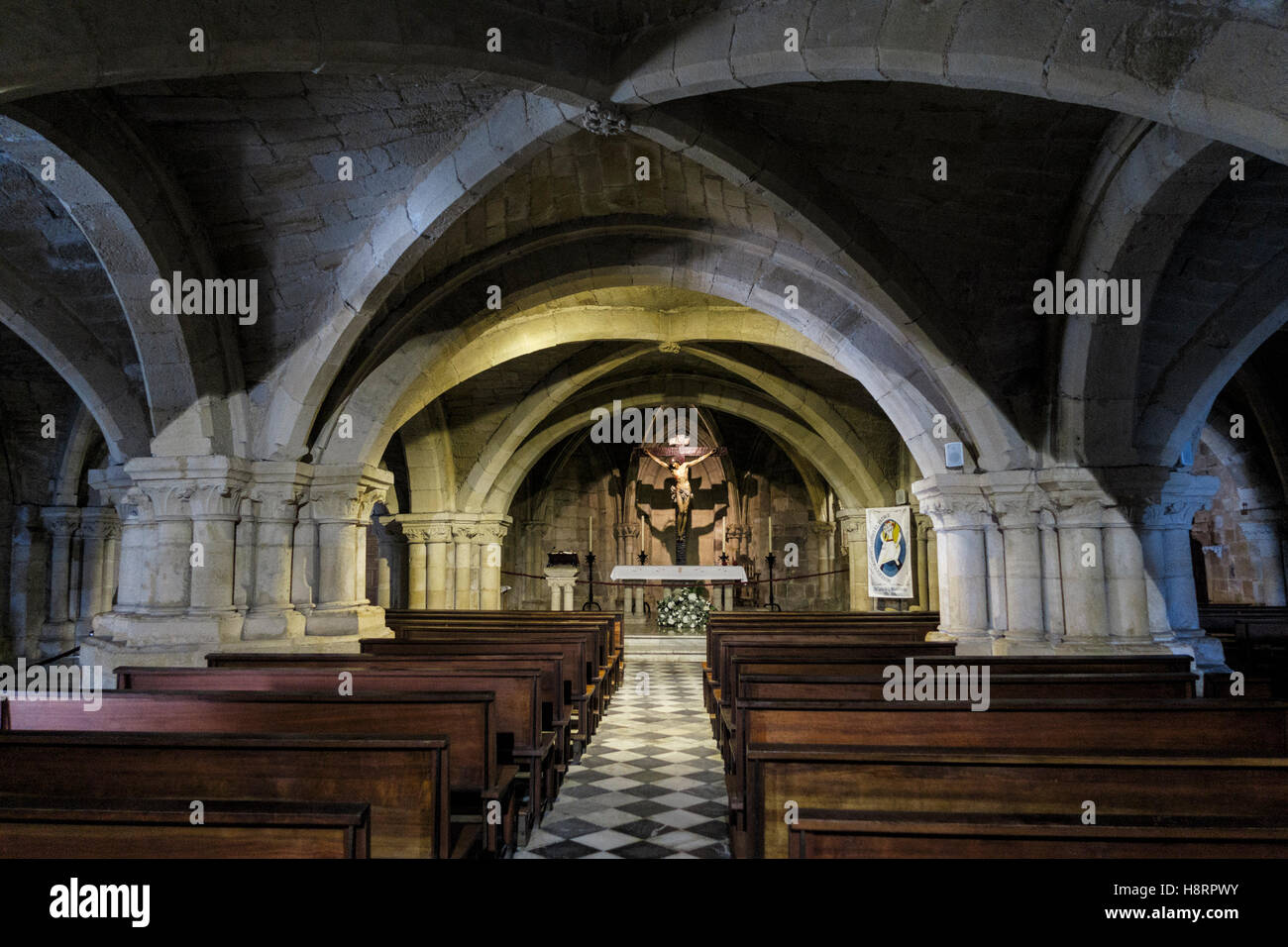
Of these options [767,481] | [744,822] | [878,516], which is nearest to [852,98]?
[744,822]

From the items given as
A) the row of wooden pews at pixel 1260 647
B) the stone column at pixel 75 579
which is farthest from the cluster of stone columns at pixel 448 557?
the row of wooden pews at pixel 1260 647

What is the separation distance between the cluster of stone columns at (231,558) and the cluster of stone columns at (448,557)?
5273 mm

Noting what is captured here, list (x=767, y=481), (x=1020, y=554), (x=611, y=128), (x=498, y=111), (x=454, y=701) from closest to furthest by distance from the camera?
(x=454, y=701) < (x=611, y=128) < (x=498, y=111) < (x=1020, y=554) < (x=767, y=481)

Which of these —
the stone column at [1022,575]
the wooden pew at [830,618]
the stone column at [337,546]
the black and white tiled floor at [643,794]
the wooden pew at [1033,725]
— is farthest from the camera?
the wooden pew at [830,618]

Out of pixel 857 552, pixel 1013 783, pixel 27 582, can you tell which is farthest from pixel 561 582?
pixel 1013 783

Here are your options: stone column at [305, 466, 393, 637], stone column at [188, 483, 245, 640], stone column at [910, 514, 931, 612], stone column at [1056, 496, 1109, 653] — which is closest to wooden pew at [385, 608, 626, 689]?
stone column at [305, 466, 393, 637]

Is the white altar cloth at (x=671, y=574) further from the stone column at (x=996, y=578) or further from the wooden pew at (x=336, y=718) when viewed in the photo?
the wooden pew at (x=336, y=718)

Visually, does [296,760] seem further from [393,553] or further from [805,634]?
[393,553]

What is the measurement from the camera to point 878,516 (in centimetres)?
1084

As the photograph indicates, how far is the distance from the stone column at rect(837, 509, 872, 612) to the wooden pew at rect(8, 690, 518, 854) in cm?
1094

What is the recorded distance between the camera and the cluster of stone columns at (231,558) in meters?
6.26

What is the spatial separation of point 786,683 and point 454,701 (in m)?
1.60

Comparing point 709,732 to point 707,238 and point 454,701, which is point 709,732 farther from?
point 707,238

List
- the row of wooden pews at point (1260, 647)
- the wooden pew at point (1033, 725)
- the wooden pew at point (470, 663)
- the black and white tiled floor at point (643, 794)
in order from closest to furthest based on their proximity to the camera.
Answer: the wooden pew at point (1033, 725) < the black and white tiled floor at point (643, 794) < the wooden pew at point (470, 663) < the row of wooden pews at point (1260, 647)
